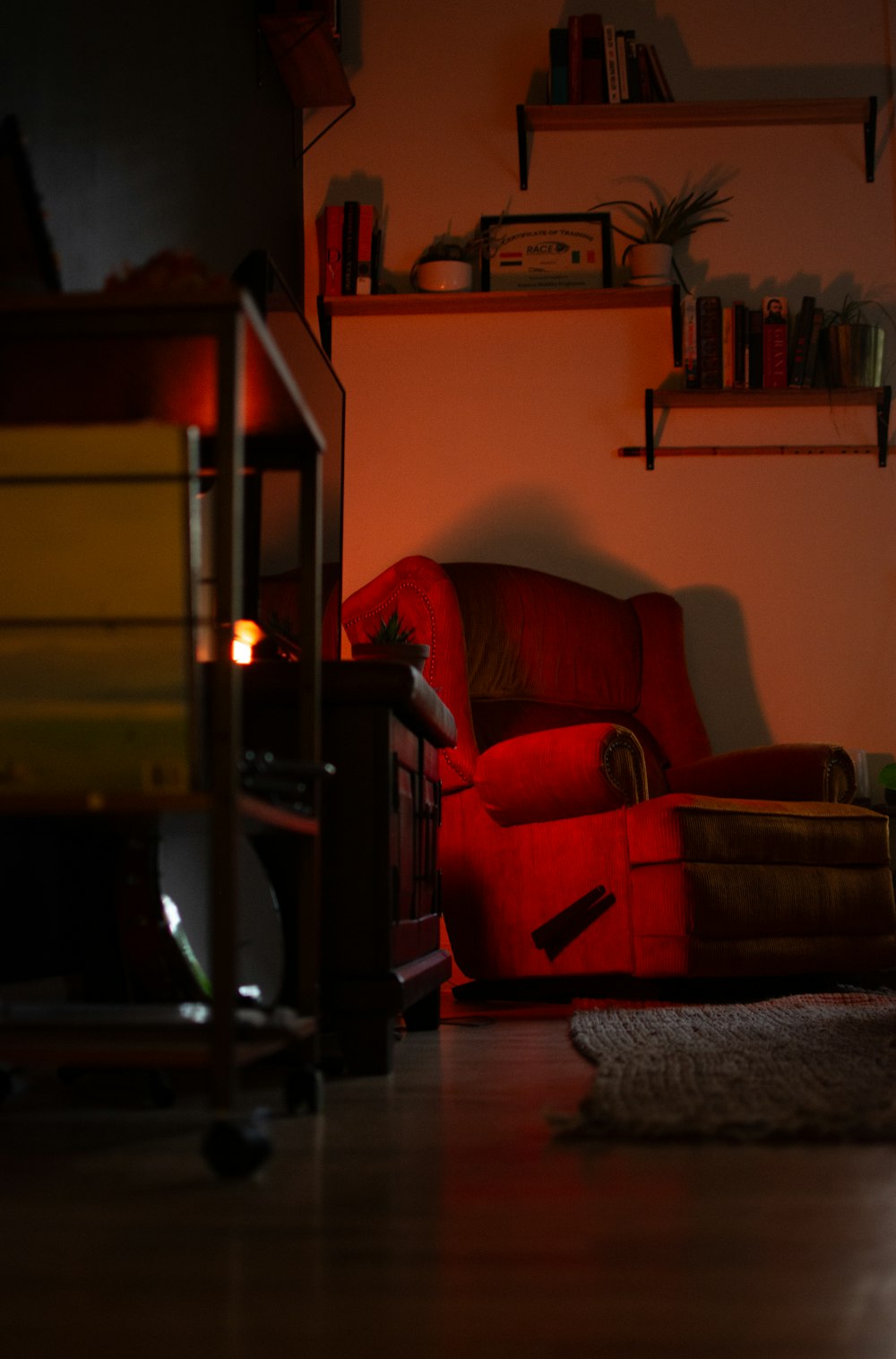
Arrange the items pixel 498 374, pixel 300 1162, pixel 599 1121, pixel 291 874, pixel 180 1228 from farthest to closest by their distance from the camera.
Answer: pixel 498 374 → pixel 291 874 → pixel 599 1121 → pixel 300 1162 → pixel 180 1228

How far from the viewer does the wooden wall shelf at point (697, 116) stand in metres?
3.92

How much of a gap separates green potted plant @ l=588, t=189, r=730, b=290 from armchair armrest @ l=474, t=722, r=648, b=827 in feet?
5.74

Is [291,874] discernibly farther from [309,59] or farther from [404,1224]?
[309,59]

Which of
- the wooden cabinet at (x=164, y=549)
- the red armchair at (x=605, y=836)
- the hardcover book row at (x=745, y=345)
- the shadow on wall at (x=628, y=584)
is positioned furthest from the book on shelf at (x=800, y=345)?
the wooden cabinet at (x=164, y=549)

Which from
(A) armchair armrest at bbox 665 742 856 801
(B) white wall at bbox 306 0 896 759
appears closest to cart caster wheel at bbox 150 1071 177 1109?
(A) armchair armrest at bbox 665 742 856 801

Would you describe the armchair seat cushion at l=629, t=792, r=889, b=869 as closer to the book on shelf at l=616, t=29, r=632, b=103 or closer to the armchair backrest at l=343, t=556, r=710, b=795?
the armchair backrest at l=343, t=556, r=710, b=795

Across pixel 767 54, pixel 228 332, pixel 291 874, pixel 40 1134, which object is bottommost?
pixel 40 1134

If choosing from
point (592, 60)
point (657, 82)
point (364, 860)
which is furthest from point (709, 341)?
point (364, 860)

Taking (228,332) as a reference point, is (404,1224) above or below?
below

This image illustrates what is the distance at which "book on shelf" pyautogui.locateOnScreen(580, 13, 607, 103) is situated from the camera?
12.9ft

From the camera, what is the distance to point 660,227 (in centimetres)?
391

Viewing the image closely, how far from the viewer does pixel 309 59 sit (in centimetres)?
371

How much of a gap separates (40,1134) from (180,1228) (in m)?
0.43

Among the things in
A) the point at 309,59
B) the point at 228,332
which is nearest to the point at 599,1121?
the point at 228,332
